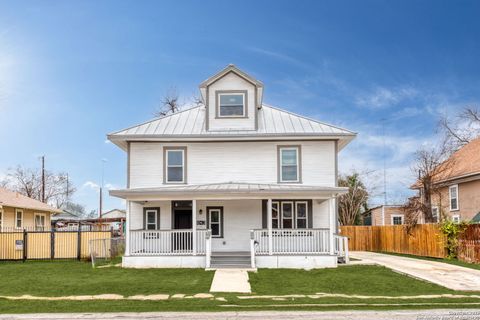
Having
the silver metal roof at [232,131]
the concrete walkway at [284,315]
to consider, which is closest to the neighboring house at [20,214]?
the silver metal roof at [232,131]

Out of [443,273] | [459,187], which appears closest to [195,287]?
[443,273]

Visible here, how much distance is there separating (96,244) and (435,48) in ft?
71.9

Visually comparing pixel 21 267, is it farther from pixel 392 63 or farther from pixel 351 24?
pixel 392 63

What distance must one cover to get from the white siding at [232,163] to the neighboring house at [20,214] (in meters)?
10.6

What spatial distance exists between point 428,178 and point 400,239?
4.24 meters

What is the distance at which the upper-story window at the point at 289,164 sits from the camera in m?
21.2

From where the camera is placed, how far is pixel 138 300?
39.5ft

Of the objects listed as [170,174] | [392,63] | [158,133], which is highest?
[392,63]

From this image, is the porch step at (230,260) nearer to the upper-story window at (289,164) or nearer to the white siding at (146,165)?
the upper-story window at (289,164)

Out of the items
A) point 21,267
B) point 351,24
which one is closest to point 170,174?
point 21,267

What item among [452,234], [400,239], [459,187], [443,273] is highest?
[459,187]

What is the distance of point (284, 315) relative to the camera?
9828 mm

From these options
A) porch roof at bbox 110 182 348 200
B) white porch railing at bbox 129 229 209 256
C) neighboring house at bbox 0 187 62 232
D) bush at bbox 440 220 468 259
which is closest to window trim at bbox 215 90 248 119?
porch roof at bbox 110 182 348 200

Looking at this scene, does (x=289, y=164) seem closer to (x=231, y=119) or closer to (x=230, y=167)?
(x=230, y=167)
